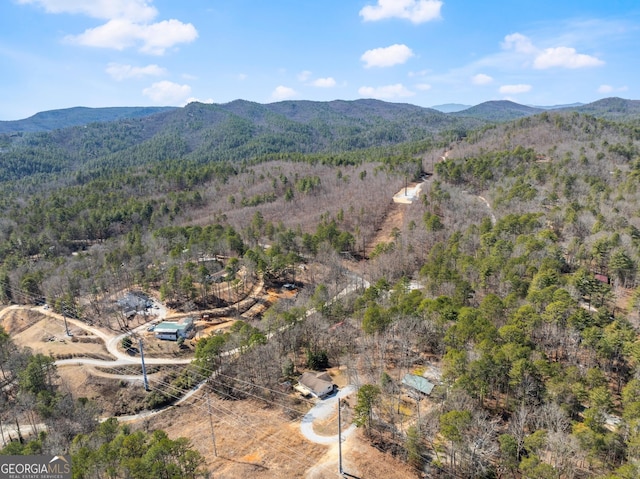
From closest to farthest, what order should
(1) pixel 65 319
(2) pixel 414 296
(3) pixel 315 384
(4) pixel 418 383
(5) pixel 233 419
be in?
1. (4) pixel 418 383
2. (5) pixel 233 419
3. (3) pixel 315 384
4. (2) pixel 414 296
5. (1) pixel 65 319

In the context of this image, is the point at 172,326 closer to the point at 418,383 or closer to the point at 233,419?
the point at 233,419

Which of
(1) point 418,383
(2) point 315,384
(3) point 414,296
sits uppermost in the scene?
(3) point 414,296

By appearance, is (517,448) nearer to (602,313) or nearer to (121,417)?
(602,313)

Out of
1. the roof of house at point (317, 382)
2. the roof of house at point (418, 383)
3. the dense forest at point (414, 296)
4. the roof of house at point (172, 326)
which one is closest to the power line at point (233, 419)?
the dense forest at point (414, 296)

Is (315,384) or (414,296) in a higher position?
(414,296)

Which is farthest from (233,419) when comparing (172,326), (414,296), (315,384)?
(414,296)

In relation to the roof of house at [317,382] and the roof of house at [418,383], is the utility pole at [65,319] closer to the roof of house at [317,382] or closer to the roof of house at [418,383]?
the roof of house at [317,382]

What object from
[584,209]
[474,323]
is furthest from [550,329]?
[584,209]

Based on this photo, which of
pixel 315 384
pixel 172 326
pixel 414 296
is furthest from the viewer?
pixel 172 326
